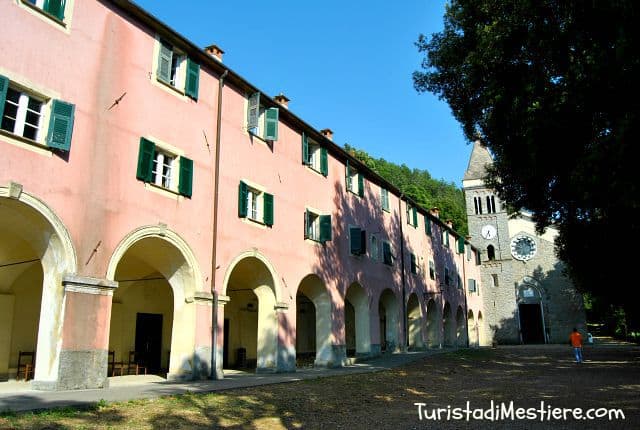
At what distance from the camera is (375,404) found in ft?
35.6

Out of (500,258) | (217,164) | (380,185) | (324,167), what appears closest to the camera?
(217,164)

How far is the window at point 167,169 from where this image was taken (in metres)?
13.3

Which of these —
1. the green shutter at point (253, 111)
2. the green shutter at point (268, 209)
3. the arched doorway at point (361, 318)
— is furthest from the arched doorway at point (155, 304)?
the arched doorway at point (361, 318)

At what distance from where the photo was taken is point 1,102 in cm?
1028

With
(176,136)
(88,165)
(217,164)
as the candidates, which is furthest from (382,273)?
(88,165)

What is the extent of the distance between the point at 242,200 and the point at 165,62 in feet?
15.2

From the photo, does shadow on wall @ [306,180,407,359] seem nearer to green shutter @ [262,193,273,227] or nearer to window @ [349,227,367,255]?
window @ [349,227,367,255]

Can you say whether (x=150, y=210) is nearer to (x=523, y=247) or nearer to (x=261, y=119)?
(x=261, y=119)

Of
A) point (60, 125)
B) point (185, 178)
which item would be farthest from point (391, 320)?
point (60, 125)

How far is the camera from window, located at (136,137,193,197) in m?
13.3

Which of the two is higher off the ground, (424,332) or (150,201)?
(150,201)

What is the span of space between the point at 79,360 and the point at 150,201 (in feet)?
13.9

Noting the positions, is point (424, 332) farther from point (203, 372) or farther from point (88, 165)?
point (88, 165)

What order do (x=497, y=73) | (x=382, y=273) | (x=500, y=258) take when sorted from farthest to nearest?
(x=500, y=258) < (x=382, y=273) < (x=497, y=73)
